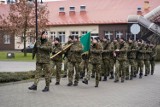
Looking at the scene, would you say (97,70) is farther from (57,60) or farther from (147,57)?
(147,57)

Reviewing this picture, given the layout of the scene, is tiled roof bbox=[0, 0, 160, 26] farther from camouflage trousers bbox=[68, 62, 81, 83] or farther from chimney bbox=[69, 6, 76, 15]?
camouflage trousers bbox=[68, 62, 81, 83]

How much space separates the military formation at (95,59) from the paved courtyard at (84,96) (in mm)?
516

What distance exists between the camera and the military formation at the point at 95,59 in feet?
43.7

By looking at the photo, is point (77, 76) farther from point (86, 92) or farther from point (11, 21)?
point (11, 21)

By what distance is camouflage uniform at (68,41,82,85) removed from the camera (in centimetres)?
1505

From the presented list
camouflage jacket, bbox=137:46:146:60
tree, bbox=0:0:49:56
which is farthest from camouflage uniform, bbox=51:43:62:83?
tree, bbox=0:0:49:56

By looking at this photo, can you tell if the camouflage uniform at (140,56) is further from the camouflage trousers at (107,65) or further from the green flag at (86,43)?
the green flag at (86,43)

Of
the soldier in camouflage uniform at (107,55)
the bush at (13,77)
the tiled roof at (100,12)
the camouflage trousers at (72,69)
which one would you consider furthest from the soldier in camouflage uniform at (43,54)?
the tiled roof at (100,12)

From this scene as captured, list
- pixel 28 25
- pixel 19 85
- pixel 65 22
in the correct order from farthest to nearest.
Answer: pixel 65 22
pixel 28 25
pixel 19 85

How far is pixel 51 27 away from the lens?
5428 centimetres

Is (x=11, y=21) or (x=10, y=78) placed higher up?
(x=11, y=21)

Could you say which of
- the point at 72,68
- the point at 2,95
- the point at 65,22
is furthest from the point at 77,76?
the point at 65,22

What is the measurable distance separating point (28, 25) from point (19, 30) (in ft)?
3.55

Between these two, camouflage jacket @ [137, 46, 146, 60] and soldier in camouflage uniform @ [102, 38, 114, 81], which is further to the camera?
camouflage jacket @ [137, 46, 146, 60]
